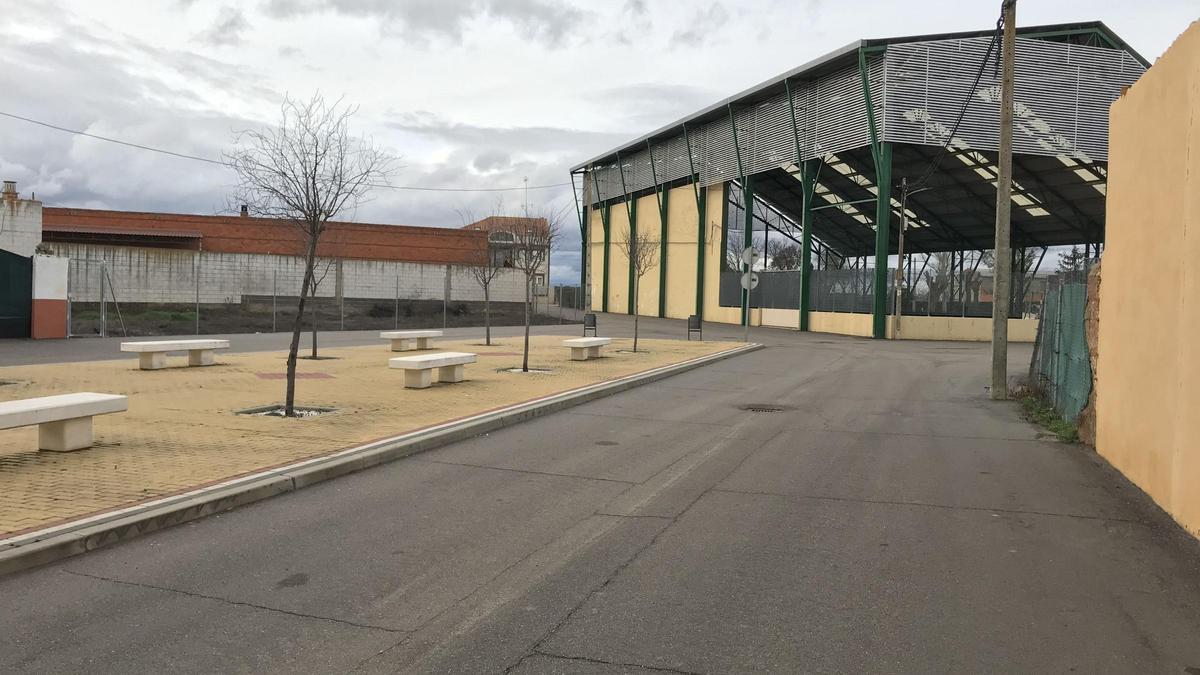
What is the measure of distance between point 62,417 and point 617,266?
53377mm

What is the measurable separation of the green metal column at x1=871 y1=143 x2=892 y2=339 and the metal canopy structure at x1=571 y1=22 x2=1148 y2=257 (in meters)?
0.08

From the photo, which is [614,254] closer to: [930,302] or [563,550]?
[930,302]

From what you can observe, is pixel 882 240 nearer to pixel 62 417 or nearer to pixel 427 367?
pixel 427 367

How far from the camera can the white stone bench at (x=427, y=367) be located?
524 inches

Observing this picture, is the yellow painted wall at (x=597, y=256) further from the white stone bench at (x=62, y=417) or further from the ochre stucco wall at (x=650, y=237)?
the white stone bench at (x=62, y=417)

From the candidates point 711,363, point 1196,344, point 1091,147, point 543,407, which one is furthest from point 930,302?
point 1196,344

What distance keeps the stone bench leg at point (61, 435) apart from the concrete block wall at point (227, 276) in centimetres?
2907

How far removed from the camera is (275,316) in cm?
3341

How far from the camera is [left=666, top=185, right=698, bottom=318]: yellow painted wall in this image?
1965 inches

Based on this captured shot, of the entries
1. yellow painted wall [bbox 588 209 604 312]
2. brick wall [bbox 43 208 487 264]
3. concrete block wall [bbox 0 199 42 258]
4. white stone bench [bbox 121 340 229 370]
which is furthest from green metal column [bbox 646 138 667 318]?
white stone bench [bbox 121 340 229 370]

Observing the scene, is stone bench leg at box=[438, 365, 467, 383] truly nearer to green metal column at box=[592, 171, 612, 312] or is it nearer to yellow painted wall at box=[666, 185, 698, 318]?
yellow painted wall at box=[666, 185, 698, 318]

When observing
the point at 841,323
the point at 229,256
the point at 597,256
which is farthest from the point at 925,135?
the point at 597,256

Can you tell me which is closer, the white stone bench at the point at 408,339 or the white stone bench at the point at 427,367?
the white stone bench at the point at 427,367

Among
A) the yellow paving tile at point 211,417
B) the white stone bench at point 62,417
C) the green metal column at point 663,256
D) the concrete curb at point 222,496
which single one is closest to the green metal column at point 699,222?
the green metal column at point 663,256
